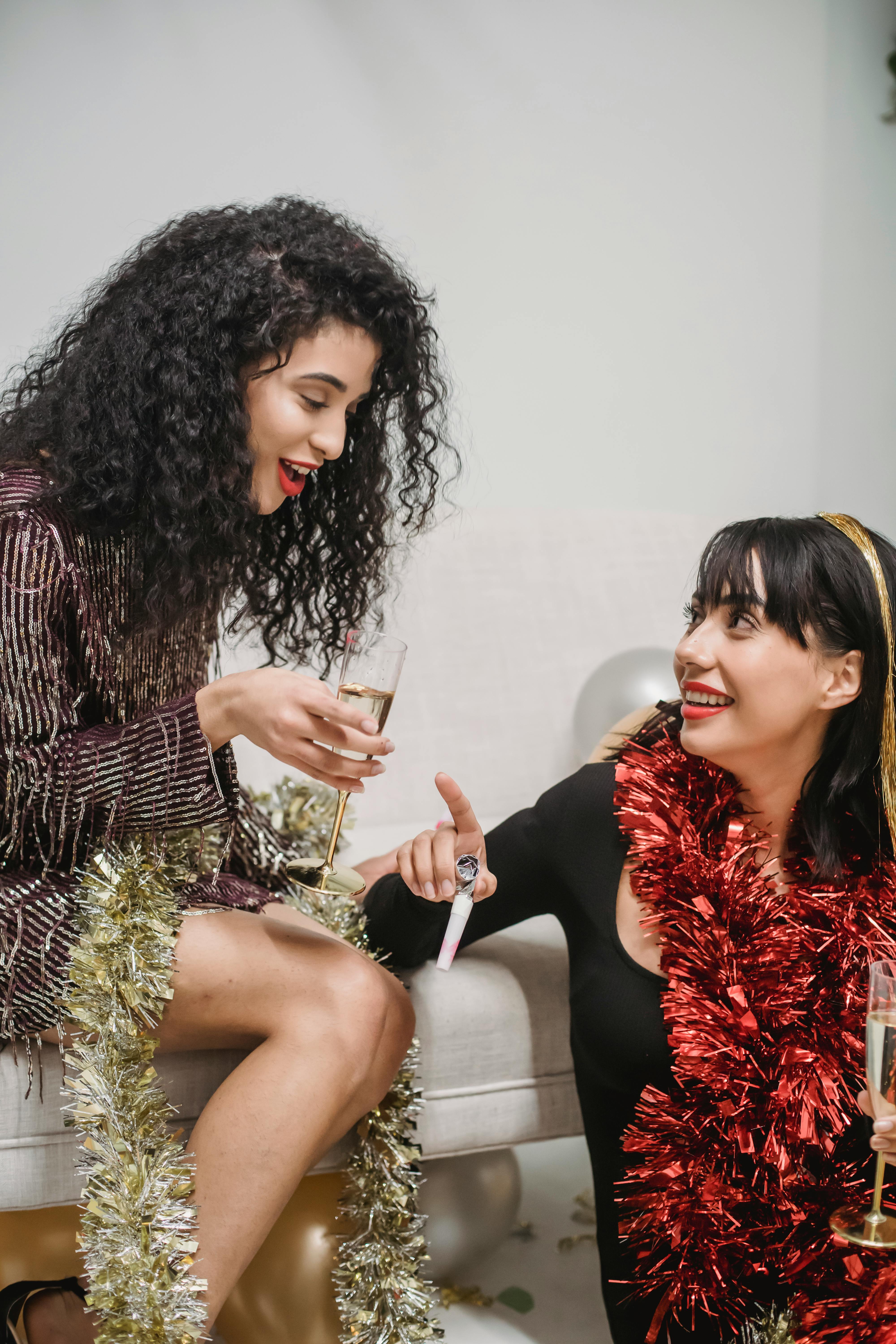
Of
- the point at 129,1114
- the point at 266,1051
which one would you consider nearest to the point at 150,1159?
the point at 129,1114

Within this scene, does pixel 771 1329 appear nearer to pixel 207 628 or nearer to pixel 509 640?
pixel 207 628

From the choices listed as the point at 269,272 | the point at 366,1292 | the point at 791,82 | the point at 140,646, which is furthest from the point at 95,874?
the point at 791,82

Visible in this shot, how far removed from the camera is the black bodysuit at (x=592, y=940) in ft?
4.45

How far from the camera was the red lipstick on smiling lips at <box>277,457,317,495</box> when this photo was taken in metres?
1.49

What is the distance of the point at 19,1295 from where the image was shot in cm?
136

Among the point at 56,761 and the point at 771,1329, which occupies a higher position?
the point at 56,761

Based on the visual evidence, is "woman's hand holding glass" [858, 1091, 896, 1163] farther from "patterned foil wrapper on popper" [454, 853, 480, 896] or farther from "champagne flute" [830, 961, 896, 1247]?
"patterned foil wrapper on popper" [454, 853, 480, 896]

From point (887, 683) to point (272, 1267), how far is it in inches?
41.7

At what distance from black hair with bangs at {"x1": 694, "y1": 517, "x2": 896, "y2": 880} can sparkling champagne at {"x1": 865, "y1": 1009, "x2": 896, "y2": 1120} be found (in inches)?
11.8

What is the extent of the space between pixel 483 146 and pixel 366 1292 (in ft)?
8.98

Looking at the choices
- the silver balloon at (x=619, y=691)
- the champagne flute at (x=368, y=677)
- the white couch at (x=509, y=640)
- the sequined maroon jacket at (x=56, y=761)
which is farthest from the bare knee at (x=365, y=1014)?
the silver balloon at (x=619, y=691)

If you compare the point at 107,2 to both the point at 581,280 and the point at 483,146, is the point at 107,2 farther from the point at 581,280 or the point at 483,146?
the point at 581,280

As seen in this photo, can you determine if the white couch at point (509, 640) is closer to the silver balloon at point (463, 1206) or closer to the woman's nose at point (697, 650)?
the silver balloon at point (463, 1206)

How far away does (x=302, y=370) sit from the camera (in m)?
1.42
